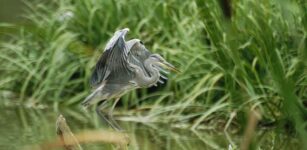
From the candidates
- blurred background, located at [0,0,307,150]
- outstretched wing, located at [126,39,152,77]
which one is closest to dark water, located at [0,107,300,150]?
blurred background, located at [0,0,307,150]

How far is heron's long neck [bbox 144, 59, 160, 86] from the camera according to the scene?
2.51 meters

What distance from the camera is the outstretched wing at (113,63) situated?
2.49 meters

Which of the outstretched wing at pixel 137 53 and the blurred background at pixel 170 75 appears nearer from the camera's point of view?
the outstretched wing at pixel 137 53

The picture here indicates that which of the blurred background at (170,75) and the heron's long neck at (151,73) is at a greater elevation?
the heron's long neck at (151,73)

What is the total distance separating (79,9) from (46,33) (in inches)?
16.0

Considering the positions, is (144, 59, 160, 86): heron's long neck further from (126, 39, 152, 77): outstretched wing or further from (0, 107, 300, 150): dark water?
(0, 107, 300, 150): dark water

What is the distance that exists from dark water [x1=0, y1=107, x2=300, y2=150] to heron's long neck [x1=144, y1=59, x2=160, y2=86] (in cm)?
215

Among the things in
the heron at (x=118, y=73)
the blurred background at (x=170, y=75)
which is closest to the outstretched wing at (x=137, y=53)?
the heron at (x=118, y=73)

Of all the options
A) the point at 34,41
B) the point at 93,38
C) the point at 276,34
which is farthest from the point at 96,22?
the point at 276,34

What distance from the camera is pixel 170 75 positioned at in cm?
667

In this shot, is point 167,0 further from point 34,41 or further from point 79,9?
point 34,41

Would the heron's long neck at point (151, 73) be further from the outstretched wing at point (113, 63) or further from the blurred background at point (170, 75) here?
the blurred background at point (170, 75)

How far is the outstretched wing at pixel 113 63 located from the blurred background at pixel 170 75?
2.19 metres

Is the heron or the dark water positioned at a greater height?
the heron
